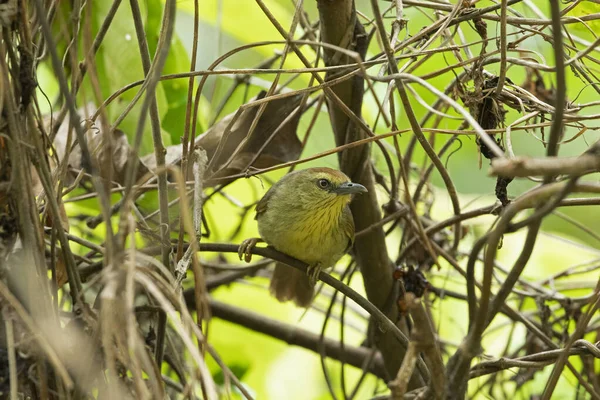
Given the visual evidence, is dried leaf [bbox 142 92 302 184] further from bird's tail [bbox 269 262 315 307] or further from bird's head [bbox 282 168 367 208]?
bird's tail [bbox 269 262 315 307]

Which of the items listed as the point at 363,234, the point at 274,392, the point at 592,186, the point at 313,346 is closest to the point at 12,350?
the point at 592,186

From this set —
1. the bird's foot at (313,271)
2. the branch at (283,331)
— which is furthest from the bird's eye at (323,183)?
the branch at (283,331)

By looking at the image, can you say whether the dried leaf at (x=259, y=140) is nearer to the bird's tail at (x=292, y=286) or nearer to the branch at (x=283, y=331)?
the bird's tail at (x=292, y=286)

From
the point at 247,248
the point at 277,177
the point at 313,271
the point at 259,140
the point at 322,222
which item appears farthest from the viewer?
the point at 277,177

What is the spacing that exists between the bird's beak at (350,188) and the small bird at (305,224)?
24mm

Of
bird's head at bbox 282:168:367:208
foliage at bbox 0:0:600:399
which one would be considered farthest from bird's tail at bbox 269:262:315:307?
bird's head at bbox 282:168:367:208

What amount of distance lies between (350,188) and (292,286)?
95 cm

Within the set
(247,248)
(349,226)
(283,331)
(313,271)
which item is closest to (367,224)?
(349,226)

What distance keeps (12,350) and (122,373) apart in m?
0.29

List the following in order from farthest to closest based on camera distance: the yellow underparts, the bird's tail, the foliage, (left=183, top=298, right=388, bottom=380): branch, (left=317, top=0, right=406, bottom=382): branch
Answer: (left=183, top=298, right=388, bottom=380): branch < the bird's tail < the yellow underparts < (left=317, top=0, right=406, bottom=382): branch < the foliage

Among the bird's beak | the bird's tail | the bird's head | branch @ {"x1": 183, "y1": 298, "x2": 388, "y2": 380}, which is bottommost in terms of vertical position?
branch @ {"x1": 183, "y1": 298, "x2": 388, "y2": 380}

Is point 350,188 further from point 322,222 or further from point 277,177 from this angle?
point 277,177

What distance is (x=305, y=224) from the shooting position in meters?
3.95

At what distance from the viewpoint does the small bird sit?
3.86 meters
